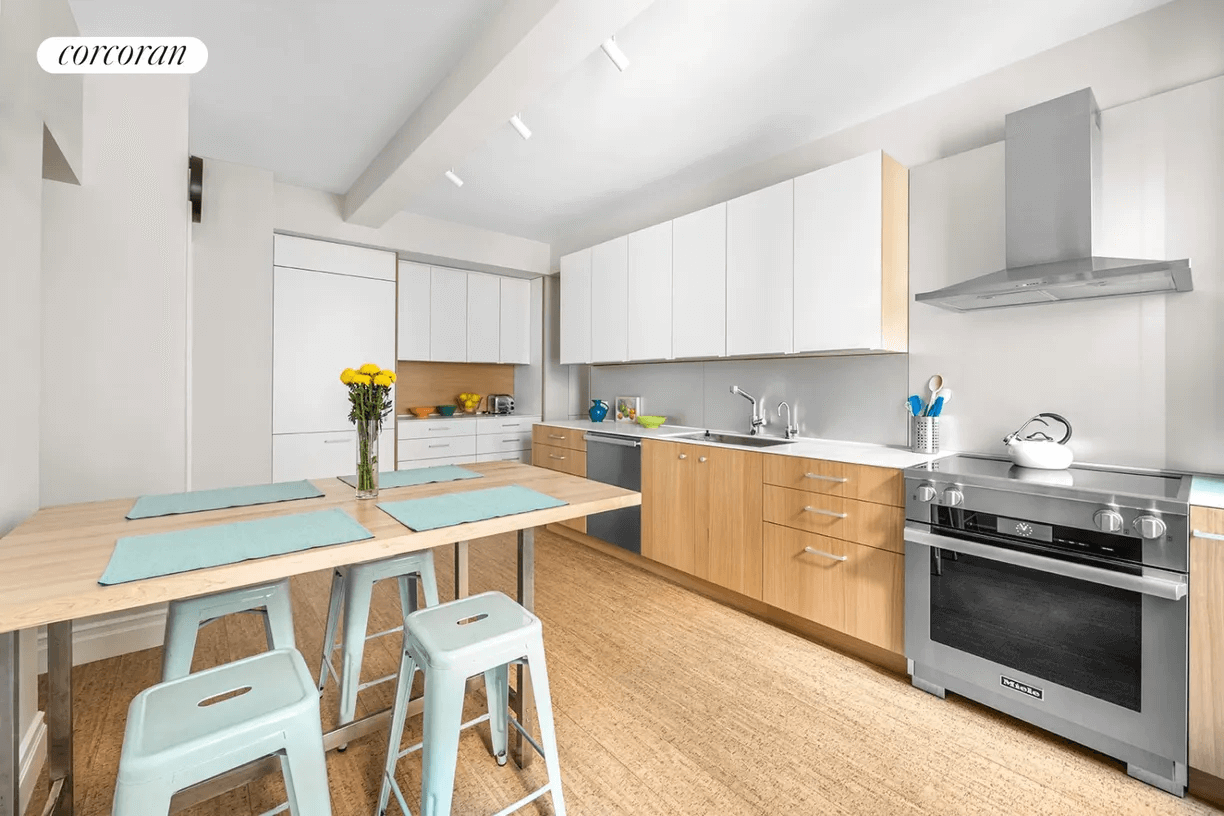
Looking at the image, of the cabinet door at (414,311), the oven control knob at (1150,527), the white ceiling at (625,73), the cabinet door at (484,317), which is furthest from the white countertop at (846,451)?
the cabinet door at (414,311)

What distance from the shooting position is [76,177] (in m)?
2.09

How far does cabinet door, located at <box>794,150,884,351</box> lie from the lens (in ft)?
8.20

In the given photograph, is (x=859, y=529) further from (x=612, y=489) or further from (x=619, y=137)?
(x=619, y=137)

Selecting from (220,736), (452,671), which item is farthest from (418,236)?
(220,736)

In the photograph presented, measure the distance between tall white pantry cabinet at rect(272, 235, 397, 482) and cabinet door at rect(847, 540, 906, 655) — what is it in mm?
3133

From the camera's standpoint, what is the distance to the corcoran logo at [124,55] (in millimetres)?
786

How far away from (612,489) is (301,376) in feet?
10.5

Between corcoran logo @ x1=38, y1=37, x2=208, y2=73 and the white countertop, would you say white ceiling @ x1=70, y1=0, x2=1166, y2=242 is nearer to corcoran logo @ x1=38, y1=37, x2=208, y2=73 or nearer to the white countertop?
corcoran logo @ x1=38, y1=37, x2=208, y2=73

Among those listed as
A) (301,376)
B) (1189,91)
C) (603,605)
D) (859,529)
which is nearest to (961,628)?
(859,529)

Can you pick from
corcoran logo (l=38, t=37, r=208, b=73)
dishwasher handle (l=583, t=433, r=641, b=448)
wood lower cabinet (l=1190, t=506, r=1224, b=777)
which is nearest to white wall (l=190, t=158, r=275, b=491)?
dishwasher handle (l=583, t=433, r=641, b=448)

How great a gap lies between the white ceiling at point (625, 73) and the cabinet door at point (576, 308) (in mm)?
918

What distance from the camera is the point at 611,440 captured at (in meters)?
3.64

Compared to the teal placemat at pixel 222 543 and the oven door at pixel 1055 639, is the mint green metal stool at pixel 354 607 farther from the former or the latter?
the oven door at pixel 1055 639

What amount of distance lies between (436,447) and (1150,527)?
4.49 metres
